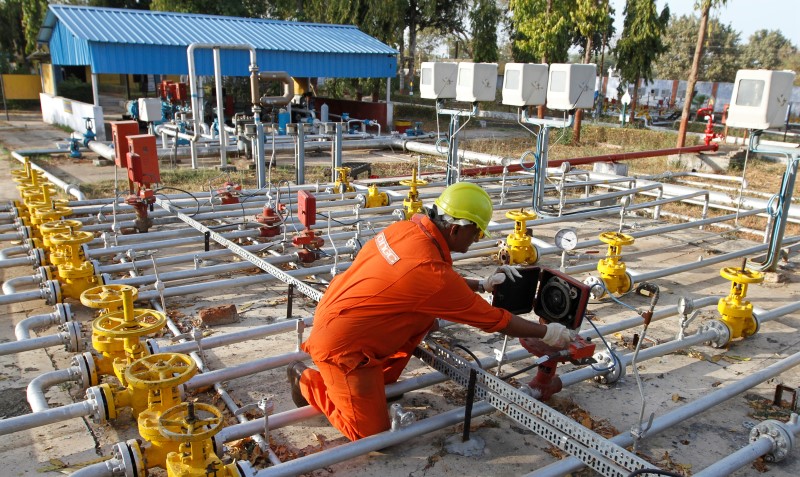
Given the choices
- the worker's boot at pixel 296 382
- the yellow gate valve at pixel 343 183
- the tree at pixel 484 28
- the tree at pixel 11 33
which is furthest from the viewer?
the tree at pixel 11 33

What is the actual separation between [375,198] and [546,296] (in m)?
4.70

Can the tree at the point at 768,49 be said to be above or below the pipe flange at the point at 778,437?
above

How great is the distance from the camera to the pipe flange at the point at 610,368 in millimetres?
4020

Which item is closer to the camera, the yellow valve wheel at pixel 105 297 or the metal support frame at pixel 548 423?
the metal support frame at pixel 548 423

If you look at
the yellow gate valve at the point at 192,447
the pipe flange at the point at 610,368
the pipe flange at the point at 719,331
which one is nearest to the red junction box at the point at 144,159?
the yellow gate valve at the point at 192,447

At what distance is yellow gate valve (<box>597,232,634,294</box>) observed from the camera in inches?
222

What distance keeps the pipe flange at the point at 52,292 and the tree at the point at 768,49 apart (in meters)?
59.2

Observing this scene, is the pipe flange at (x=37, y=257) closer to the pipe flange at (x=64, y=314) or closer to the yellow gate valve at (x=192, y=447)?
the pipe flange at (x=64, y=314)

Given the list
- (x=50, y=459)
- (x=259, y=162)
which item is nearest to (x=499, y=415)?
(x=50, y=459)

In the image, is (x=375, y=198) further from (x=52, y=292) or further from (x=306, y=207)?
(x=52, y=292)

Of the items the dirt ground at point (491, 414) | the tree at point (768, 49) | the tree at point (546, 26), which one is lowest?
the dirt ground at point (491, 414)

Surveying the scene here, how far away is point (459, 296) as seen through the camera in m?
2.99

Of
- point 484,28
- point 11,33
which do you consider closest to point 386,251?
point 484,28

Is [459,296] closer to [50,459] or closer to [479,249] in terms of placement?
[50,459]
